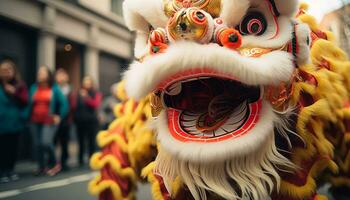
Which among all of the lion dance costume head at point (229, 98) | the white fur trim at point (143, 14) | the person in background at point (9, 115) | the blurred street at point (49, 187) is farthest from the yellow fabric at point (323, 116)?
the person in background at point (9, 115)

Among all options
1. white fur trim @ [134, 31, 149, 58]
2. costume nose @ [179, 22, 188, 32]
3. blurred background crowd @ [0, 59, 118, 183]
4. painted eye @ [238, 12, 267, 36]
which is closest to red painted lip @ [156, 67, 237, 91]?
costume nose @ [179, 22, 188, 32]

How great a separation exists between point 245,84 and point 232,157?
25 cm

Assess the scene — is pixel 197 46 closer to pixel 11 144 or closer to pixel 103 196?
pixel 103 196

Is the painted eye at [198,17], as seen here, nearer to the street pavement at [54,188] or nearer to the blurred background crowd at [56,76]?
the blurred background crowd at [56,76]

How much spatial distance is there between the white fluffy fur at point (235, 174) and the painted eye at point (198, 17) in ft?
1.38

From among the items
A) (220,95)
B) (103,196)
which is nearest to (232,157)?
(220,95)

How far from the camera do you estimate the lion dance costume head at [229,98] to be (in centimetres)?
154

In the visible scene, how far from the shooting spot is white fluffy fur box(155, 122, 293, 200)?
5.23ft

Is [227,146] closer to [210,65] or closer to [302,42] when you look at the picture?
[210,65]

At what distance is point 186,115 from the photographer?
1693 mm

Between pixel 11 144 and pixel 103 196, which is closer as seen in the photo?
pixel 103 196

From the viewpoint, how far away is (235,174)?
1601 mm

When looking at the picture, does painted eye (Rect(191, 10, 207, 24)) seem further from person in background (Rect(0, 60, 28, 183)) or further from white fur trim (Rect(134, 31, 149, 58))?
person in background (Rect(0, 60, 28, 183))

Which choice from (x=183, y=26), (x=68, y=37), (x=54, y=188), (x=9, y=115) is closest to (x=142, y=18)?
(x=183, y=26)
